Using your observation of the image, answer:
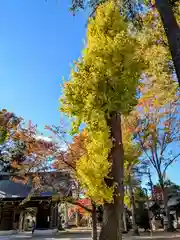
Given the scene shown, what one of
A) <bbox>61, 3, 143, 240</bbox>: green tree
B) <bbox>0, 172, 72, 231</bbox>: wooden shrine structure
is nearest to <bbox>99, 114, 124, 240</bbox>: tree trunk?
<bbox>61, 3, 143, 240</bbox>: green tree

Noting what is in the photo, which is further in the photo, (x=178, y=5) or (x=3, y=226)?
(x=3, y=226)

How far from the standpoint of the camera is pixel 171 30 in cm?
435

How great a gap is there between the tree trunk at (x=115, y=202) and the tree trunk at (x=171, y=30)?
1850mm

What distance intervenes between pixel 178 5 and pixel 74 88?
3.74 meters

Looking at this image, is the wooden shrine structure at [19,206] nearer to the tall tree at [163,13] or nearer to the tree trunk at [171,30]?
the tall tree at [163,13]

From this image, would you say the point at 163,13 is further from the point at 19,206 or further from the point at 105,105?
the point at 19,206

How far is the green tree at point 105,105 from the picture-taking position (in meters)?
4.74

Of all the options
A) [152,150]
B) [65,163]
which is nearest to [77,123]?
[65,163]

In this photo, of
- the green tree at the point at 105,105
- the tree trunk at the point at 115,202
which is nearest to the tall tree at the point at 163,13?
the green tree at the point at 105,105

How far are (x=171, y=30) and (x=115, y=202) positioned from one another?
336cm

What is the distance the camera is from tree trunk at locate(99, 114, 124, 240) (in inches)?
174

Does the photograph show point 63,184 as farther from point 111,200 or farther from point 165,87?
point 111,200

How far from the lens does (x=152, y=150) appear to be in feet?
57.0

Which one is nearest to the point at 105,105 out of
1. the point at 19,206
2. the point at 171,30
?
the point at 171,30
